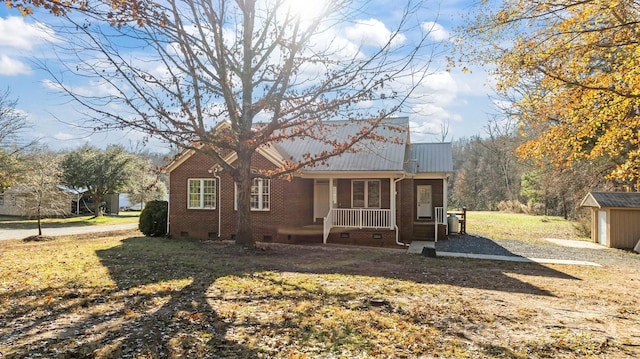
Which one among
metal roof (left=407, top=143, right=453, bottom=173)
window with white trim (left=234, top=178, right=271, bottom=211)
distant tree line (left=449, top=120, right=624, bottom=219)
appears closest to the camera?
window with white trim (left=234, top=178, right=271, bottom=211)

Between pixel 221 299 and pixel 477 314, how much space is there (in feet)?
13.1

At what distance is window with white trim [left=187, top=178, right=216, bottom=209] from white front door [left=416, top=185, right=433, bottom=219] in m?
9.26

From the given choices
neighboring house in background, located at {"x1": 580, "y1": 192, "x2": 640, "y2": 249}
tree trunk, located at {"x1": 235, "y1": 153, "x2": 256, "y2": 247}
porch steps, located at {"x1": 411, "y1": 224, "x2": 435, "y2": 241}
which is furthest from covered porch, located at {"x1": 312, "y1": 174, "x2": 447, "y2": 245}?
neighboring house in background, located at {"x1": 580, "y1": 192, "x2": 640, "y2": 249}

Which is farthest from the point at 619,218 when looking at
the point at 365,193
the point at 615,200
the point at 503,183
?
the point at 503,183

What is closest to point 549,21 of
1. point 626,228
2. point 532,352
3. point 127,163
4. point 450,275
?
point 450,275

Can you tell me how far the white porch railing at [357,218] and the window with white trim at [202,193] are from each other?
4970 millimetres

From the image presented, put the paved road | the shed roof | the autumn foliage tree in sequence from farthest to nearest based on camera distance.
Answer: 1. the paved road
2. the shed roof
3. the autumn foliage tree

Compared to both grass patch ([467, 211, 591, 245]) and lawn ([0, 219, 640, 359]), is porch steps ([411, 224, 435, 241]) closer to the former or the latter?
grass patch ([467, 211, 591, 245])

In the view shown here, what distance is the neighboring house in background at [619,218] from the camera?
15734 millimetres

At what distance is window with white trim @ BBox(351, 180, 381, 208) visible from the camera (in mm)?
16344

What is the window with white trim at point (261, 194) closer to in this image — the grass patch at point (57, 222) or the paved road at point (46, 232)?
the paved road at point (46, 232)

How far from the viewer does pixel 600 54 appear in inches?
350

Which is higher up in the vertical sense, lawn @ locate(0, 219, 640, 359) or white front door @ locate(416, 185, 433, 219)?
white front door @ locate(416, 185, 433, 219)

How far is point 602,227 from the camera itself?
55.1 feet
